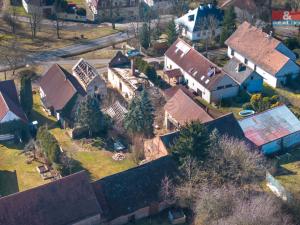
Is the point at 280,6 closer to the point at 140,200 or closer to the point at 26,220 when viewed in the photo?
the point at 140,200

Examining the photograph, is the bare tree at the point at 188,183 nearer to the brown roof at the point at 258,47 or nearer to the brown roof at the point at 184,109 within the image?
the brown roof at the point at 184,109

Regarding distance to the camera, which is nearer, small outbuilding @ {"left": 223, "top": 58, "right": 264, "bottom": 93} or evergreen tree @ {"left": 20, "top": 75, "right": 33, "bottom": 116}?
evergreen tree @ {"left": 20, "top": 75, "right": 33, "bottom": 116}

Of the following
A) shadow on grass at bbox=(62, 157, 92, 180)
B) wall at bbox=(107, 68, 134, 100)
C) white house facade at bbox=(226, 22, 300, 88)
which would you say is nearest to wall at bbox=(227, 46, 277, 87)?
white house facade at bbox=(226, 22, 300, 88)

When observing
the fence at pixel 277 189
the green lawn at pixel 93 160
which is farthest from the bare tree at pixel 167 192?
the fence at pixel 277 189

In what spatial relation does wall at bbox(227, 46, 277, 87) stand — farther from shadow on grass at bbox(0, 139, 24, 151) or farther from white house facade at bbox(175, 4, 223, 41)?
shadow on grass at bbox(0, 139, 24, 151)

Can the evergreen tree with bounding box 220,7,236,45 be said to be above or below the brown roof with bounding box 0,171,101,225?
above

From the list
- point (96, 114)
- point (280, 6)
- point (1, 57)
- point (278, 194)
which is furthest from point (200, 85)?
point (280, 6)
